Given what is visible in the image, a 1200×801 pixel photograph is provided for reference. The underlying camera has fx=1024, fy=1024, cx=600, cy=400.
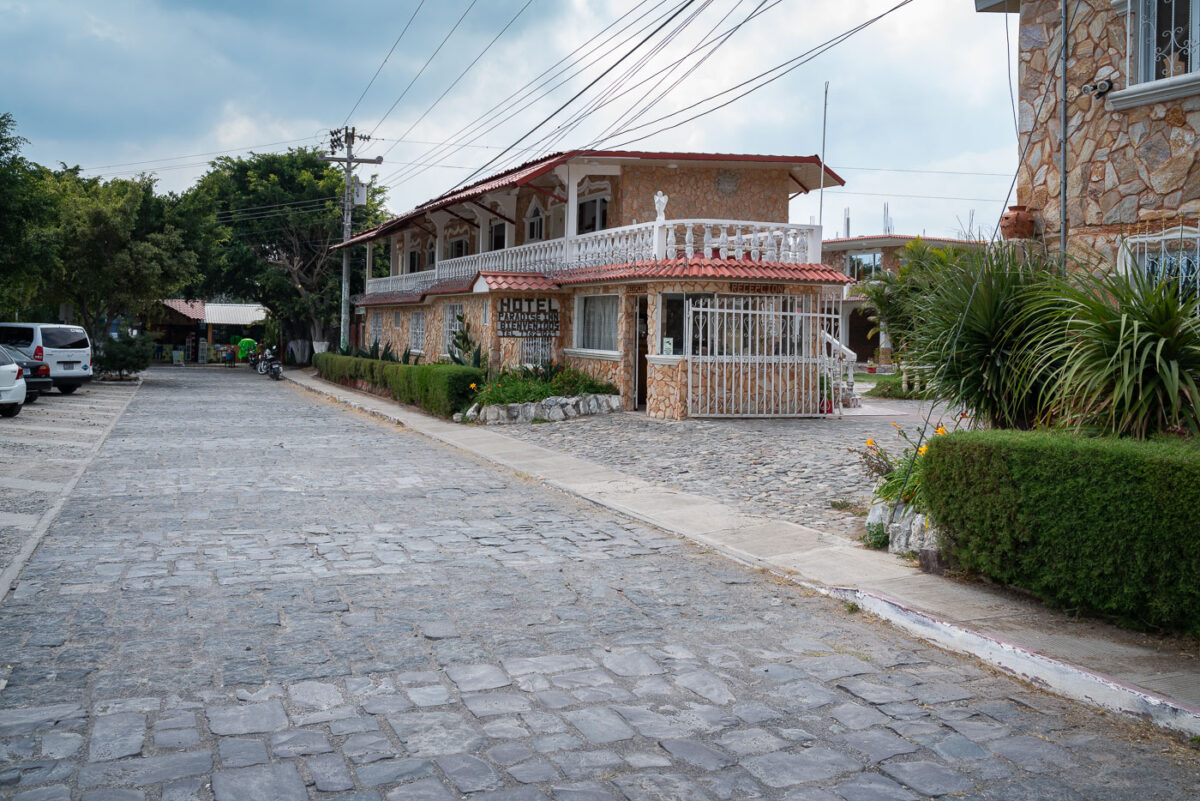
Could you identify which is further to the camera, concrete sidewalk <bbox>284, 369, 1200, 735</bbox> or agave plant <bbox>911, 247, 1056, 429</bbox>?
agave plant <bbox>911, 247, 1056, 429</bbox>

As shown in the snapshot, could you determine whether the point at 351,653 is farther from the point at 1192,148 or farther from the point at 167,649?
the point at 1192,148

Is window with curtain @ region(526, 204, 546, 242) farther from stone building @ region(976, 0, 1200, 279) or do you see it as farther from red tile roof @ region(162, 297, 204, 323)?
red tile roof @ region(162, 297, 204, 323)

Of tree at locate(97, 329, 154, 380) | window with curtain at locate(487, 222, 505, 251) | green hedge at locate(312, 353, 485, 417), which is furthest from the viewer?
tree at locate(97, 329, 154, 380)

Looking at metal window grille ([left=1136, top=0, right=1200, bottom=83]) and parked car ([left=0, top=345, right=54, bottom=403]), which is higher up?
metal window grille ([left=1136, top=0, right=1200, bottom=83])

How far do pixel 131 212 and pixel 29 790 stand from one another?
34.0 meters

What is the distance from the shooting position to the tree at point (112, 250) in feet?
112

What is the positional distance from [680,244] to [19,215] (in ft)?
51.5

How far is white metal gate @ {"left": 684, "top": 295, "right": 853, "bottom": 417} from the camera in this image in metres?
19.9

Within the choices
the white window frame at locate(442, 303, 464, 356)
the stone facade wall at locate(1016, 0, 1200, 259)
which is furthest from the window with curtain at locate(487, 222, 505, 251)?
the stone facade wall at locate(1016, 0, 1200, 259)

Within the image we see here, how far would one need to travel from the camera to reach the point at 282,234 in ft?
162

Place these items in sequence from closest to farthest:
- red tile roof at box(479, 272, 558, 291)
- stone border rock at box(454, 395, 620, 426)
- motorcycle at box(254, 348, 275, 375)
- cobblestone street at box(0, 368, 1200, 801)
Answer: cobblestone street at box(0, 368, 1200, 801) → stone border rock at box(454, 395, 620, 426) → red tile roof at box(479, 272, 558, 291) → motorcycle at box(254, 348, 275, 375)

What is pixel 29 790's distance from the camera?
14.1 feet

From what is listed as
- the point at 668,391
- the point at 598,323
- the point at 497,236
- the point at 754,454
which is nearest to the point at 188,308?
the point at 497,236

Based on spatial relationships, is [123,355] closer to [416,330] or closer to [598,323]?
[416,330]
